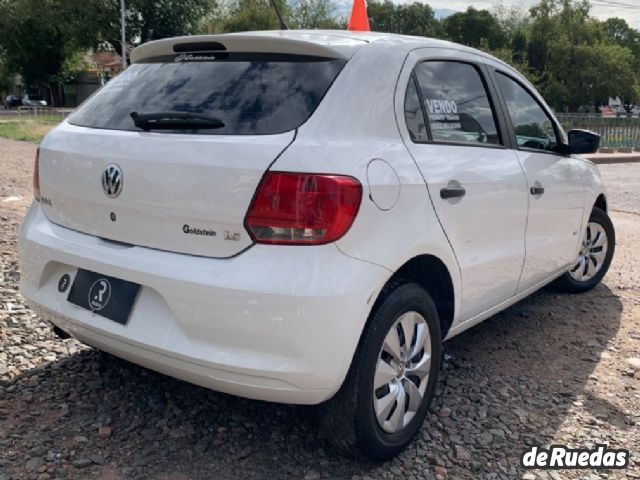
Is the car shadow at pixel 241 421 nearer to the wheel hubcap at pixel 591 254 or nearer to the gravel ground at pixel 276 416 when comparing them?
the gravel ground at pixel 276 416

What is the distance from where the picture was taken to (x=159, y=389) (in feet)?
10.4

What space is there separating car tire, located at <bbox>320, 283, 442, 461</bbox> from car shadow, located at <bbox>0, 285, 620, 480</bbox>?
15 cm

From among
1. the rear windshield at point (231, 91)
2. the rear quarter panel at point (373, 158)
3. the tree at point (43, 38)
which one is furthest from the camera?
the tree at point (43, 38)

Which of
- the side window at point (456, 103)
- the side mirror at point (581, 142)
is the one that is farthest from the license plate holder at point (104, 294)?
the side mirror at point (581, 142)

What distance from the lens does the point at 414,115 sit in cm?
283

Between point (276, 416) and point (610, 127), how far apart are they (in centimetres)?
2117

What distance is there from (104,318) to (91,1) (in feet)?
152

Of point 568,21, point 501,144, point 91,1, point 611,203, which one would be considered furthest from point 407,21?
point 501,144

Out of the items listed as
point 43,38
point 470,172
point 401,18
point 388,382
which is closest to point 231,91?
point 470,172

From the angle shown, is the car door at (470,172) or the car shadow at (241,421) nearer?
the car shadow at (241,421)

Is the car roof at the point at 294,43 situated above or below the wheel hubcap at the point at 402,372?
above

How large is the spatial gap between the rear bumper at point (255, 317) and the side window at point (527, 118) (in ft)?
5.97

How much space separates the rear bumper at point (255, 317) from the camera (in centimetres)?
221

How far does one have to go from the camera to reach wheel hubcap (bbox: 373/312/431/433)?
2.59m
